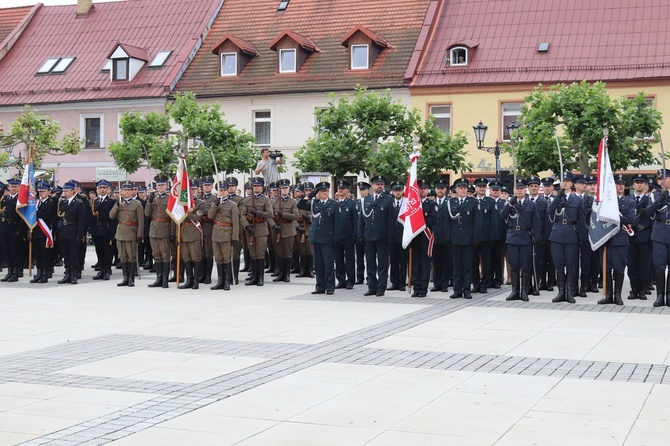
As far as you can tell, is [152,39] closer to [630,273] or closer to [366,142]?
[366,142]

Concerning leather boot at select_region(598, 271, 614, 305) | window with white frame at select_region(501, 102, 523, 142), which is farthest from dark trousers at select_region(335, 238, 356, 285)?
window with white frame at select_region(501, 102, 523, 142)

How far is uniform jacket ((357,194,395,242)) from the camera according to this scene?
16.1 m

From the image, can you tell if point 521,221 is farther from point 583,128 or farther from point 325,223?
point 583,128

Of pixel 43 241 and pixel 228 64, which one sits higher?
pixel 228 64

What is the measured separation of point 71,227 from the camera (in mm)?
18109

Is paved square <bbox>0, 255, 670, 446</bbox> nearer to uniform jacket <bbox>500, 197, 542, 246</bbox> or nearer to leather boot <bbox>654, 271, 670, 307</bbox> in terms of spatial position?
leather boot <bbox>654, 271, 670, 307</bbox>

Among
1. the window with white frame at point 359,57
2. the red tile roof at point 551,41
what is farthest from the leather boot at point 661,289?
the window with white frame at point 359,57

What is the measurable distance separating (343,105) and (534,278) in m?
14.6

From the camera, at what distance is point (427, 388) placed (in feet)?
26.5

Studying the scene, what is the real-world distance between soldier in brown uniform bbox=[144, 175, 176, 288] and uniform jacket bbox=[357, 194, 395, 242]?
3532mm

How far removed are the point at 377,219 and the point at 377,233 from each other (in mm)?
236

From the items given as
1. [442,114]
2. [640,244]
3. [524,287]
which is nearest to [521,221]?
[524,287]

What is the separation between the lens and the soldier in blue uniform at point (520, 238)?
15320mm

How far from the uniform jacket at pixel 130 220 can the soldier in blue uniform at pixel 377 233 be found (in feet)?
13.2
